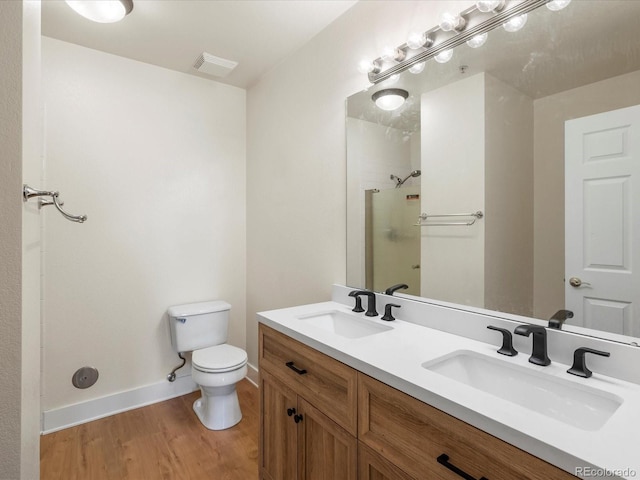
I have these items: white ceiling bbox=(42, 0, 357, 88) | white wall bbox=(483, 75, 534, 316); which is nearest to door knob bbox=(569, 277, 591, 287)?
white wall bbox=(483, 75, 534, 316)

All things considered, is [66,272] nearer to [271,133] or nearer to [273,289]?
[273,289]

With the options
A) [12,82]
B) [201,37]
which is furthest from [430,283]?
[201,37]

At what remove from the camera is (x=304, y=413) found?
1.28 meters

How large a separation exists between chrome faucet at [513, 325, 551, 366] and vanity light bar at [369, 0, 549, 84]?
1.07m

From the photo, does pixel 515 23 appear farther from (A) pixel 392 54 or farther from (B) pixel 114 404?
(B) pixel 114 404

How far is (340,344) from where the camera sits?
1.16m

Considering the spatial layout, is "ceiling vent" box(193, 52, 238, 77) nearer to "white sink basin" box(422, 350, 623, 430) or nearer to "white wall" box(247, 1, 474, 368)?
"white wall" box(247, 1, 474, 368)

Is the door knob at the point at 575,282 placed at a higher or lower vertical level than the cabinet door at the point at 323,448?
higher

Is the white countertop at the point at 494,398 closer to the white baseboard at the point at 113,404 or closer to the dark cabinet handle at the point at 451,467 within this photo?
the dark cabinet handle at the point at 451,467

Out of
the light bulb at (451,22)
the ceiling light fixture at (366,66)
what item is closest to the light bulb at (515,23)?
the light bulb at (451,22)

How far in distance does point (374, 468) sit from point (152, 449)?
1.61 meters

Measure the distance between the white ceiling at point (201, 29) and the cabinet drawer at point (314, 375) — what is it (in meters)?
1.70

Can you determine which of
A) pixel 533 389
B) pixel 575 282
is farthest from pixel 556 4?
pixel 533 389

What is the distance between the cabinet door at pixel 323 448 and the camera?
1062 millimetres
